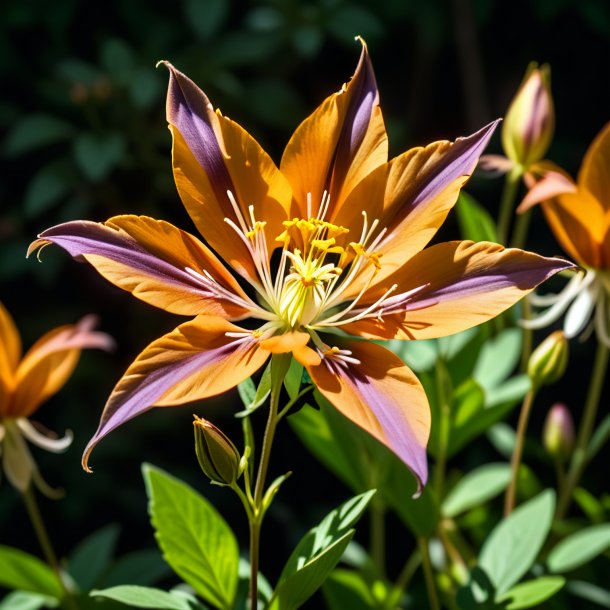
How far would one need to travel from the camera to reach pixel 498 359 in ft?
4.68

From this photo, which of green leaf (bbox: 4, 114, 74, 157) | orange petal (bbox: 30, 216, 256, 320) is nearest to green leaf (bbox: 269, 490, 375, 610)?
orange petal (bbox: 30, 216, 256, 320)

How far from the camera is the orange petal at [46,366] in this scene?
45.5 inches

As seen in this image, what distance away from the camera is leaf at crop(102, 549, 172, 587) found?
126 centimetres

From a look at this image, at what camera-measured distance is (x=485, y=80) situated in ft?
7.36

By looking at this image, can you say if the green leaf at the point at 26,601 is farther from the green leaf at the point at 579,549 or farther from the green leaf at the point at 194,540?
the green leaf at the point at 579,549

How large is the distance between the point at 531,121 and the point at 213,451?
61cm

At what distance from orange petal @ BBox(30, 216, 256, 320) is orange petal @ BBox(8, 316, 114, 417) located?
29 centimetres

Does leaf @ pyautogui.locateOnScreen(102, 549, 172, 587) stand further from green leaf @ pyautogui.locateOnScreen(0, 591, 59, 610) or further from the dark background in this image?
Result: the dark background

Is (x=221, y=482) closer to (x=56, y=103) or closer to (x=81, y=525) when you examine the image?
(x=81, y=525)

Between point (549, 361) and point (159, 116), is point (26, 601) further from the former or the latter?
point (159, 116)

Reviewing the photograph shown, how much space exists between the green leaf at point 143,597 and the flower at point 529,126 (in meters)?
0.63

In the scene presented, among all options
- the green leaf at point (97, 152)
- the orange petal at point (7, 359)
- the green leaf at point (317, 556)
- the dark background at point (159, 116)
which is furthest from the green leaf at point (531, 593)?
the green leaf at point (97, 152)

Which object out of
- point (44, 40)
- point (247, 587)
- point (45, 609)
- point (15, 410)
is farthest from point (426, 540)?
point (44, 40)

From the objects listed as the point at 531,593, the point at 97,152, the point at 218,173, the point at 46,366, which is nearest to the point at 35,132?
the point at 97,152
